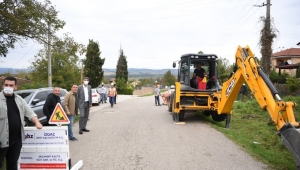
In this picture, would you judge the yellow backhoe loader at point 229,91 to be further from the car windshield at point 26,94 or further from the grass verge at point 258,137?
the car windshield at point 26,94

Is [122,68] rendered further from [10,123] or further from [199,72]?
[10,123]

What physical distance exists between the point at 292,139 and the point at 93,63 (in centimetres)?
4333

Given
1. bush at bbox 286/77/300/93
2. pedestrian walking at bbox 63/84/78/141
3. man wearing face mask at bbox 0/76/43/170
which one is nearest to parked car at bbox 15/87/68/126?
pedestrian walking at bbox 63/84/78/141

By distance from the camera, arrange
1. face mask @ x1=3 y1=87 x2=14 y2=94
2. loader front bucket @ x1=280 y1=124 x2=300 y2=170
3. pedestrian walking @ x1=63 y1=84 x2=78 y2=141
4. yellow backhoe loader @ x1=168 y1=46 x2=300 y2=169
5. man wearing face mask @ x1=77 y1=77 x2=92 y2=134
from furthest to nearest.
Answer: man wearing face mask @ x1=77 y1=77 x2=92 y2=134
pedestrian walking @ x1=63 y1=84 x2=78 y2=141
yellow backhoe loader @ x1=168 y1=46 x2=300 y2=169
loader front bucket @ x1=280 y1=124 x2=300 y2=170
face mask @ x1=3 y1=87 x2=14 y2=94

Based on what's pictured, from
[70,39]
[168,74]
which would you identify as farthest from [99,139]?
[168,74]

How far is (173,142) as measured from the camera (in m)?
7.72

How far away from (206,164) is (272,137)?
16.0ft

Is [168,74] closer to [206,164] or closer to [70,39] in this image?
[70,39]

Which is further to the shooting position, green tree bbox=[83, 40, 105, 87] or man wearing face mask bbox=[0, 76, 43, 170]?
green tree bbox=[83, 40, 105, 87]

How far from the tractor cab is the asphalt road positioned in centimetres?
226

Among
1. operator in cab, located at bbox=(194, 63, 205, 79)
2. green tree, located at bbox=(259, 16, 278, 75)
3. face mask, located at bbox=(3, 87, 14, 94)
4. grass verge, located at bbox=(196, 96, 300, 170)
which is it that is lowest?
grass verge, located at bbox=(196, 96, 300, 170)

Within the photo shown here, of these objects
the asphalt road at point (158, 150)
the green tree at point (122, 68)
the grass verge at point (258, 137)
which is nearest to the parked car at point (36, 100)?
the asphalt road at point (158, 150)

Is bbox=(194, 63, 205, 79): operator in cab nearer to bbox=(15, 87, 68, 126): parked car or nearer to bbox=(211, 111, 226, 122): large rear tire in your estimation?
bbox=(211, 111, 226, 122): large rear tire

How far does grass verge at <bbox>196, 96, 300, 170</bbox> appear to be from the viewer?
6.22m
